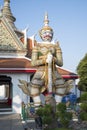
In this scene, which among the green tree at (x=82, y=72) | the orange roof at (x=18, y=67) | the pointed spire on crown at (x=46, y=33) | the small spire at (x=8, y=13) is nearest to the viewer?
the pointed spire on crown at (x=46, y=33)

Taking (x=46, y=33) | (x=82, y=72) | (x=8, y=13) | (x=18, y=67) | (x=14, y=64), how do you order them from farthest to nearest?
(x=8, y=13) → (x=82, y=72) → (x=14, y=64) → (x=18, y=67) → (x=46, y=33)

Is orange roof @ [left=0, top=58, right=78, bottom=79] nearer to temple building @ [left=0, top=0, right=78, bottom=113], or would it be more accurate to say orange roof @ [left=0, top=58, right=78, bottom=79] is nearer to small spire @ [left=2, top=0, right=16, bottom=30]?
temple building @ [left=0, top=0, right=78, bottom=113]

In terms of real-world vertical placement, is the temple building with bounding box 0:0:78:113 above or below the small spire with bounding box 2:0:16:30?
below

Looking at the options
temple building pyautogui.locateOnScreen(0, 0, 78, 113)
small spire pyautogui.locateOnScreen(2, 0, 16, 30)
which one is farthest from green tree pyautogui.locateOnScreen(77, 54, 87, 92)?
temple building pyautogui.locateOnScreen(0, 0, 78, 113)

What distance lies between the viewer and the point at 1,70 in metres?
11.6

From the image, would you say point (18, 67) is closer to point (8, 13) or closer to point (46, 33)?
point (46, 33)

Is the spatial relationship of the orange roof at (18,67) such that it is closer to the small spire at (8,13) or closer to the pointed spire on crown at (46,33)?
the pointed spire on crown at (46,33)

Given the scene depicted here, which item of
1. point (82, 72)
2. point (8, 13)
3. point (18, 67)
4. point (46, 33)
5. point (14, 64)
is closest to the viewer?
point (46, 33)

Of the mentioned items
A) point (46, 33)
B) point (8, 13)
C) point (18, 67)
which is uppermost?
point (8, 13)

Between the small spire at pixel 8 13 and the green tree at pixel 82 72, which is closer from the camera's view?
the green tree at pixel 82 72

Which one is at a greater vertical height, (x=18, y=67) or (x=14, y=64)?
(x=14, y=64)

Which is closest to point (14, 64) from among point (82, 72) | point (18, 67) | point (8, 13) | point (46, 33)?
point (18, 67)

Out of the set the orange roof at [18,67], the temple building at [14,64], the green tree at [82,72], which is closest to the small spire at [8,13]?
the temple building at [14,64]

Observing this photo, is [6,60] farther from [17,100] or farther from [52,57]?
[52,57]
